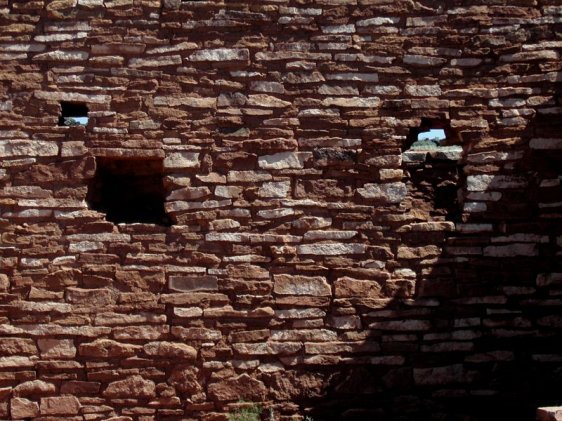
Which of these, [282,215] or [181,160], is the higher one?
[181,160]

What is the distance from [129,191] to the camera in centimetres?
542

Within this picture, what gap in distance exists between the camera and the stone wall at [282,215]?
4.77m

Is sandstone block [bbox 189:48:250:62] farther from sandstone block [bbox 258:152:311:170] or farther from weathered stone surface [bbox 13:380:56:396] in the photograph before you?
weathered stone surface [bbox 13:380:56:396]

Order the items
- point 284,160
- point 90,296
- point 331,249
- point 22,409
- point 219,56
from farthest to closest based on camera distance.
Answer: point 219,56 → point 284,160 → point 331,249 → point 90,296 → point 22,409

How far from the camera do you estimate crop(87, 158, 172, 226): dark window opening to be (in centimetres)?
513

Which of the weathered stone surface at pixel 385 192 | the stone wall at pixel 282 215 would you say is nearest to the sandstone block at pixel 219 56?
the stone wall at pixel 282 215

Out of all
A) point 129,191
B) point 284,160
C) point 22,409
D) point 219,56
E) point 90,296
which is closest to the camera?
point 22,409

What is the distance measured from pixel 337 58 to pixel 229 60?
0.78 metres

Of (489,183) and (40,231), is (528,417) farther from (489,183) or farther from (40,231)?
(40,231)

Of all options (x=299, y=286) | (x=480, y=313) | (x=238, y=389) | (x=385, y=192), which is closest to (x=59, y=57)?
(x=299, y=286)

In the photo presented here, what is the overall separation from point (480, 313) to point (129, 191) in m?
2.70

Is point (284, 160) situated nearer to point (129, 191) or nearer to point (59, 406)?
point (129, 191)

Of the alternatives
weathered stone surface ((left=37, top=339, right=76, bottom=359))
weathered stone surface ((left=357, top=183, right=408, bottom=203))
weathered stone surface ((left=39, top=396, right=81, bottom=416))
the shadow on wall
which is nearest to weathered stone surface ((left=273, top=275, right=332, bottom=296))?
the shadow on wall

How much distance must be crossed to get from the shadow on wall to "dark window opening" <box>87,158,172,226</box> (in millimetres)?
1733
